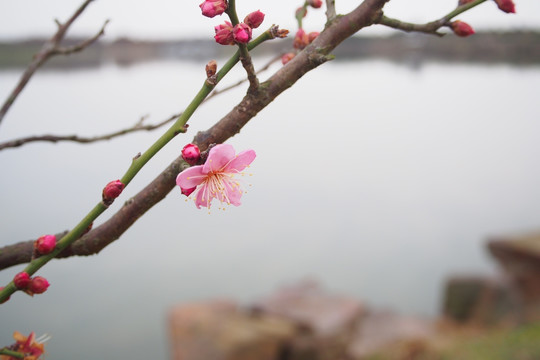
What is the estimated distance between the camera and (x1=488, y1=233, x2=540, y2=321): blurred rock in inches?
243

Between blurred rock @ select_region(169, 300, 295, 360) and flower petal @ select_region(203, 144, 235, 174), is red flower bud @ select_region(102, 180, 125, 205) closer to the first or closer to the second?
flower petal @ select_region(203, 144, 235, 174)

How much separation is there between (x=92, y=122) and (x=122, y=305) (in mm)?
9619

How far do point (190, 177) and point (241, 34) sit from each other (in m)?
0.21

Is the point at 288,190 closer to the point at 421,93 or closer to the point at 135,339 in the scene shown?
the point at 135,339

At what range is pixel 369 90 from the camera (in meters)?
30.0

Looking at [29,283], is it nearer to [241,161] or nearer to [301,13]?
[241,161]

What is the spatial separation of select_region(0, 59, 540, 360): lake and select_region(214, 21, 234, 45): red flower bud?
3.20m

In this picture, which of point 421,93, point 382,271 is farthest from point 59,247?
point 421,93

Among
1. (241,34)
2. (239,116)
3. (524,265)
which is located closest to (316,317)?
(524,265)

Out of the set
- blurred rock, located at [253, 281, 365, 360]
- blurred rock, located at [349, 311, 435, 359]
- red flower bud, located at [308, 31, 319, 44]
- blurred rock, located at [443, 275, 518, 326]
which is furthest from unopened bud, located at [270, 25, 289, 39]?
blurred rock, located at [443, 275, 518, 326]

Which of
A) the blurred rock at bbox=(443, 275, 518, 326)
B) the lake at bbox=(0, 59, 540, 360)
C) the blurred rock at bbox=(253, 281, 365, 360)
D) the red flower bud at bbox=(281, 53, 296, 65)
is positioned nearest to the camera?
the red flower bud at bbox=(281, 53, 296, 65)

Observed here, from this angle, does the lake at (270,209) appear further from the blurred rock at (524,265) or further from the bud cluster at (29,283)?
the bud cluster at (29,283)

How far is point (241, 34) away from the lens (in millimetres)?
616

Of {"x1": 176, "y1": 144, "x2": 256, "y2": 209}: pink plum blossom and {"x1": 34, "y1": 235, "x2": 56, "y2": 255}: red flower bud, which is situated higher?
{"x1": 176, "y1": 144, "x2": 256, "y2": 209}: pink plum blossom
